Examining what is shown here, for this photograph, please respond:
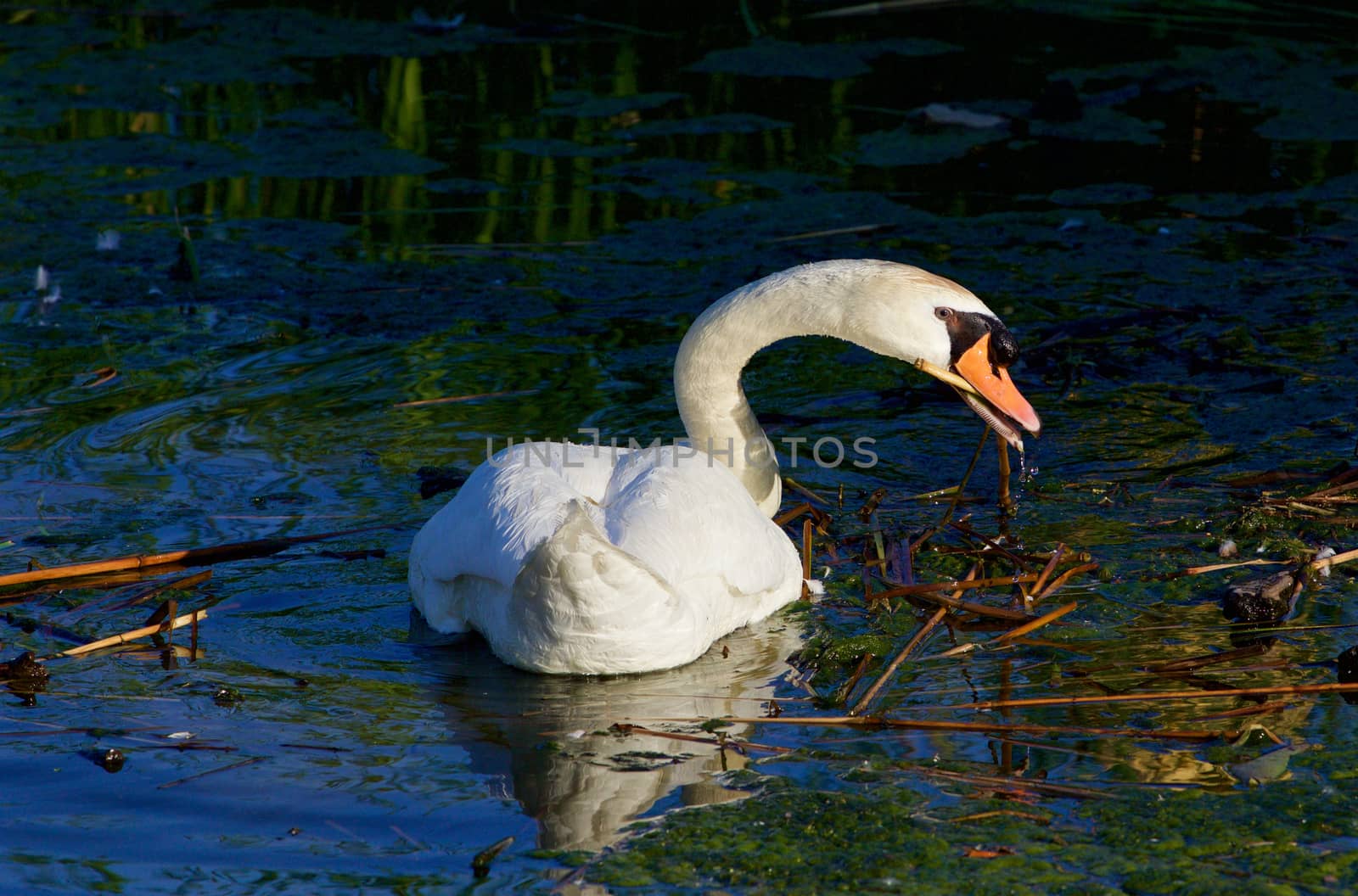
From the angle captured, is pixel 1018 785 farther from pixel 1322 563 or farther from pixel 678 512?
pixel 1322 563

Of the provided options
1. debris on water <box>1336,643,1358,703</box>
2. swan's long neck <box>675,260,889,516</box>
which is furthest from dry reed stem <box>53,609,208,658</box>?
debris on water <box>1336,643,1358,703</box>

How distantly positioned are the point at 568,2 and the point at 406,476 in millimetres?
7921

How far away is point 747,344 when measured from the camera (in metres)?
5.41

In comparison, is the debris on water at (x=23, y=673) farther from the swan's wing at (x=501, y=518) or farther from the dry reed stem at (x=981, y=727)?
the dry reed stem at (x=981, y=727)

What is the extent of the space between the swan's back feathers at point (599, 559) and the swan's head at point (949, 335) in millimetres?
702

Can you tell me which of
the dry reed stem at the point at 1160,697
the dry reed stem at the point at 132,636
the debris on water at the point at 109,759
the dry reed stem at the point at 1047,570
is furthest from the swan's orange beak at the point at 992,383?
the debris on water at the point at 109,759

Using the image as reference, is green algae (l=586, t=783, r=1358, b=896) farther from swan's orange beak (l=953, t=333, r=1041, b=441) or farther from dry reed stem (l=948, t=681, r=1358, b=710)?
swan's orange beak (l=953, t=333, r=1041, b=441)

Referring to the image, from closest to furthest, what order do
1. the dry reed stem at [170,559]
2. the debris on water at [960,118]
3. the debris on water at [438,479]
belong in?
1. the dry reed stem at [170,559]
2. the debris on water at [438,479]
3. the debris on water at [960,118]

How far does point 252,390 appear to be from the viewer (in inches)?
272

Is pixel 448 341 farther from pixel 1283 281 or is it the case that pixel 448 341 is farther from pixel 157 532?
pixel 1283 281

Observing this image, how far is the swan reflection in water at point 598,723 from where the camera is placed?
373 centimetres

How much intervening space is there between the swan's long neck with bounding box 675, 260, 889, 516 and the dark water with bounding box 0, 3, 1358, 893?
0.52 metres

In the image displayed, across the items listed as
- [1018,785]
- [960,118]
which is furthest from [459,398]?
[960,118]

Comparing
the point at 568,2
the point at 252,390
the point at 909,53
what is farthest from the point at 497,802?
the point at 568,2
